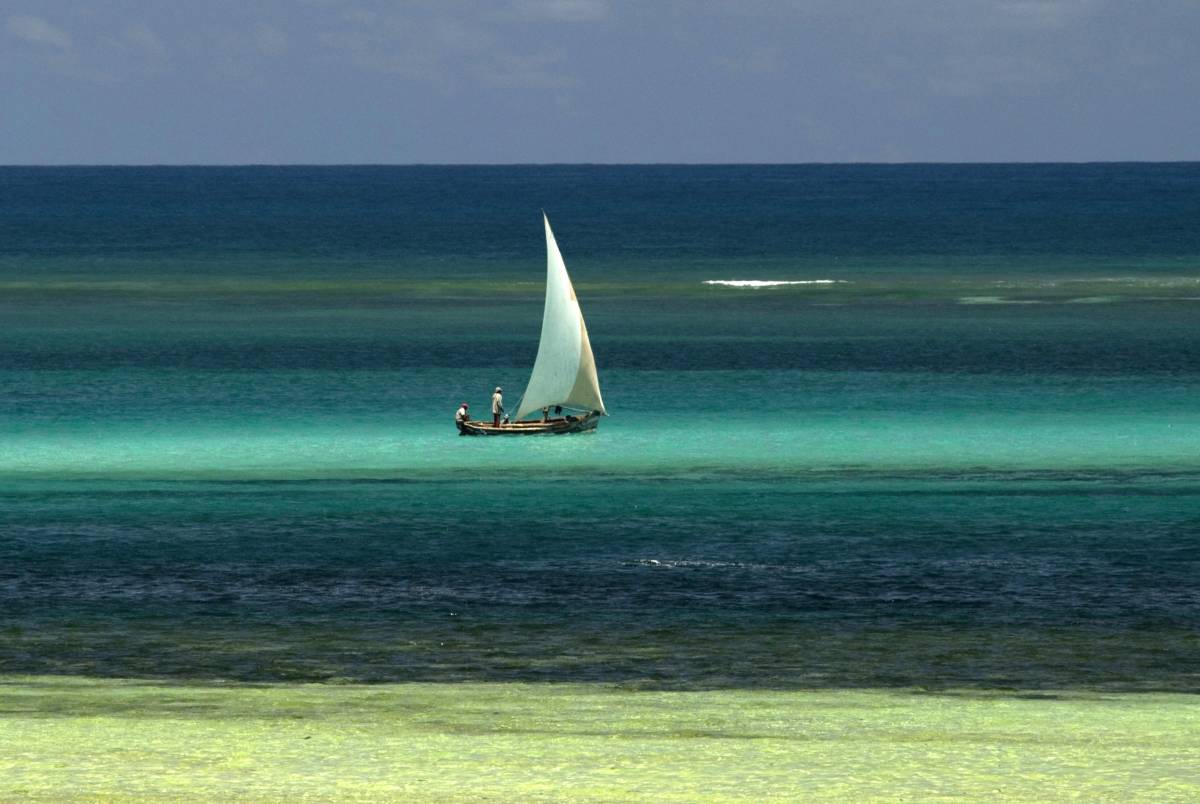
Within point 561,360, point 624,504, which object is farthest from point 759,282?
point 624,504

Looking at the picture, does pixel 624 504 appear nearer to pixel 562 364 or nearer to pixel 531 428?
pixel 531 428

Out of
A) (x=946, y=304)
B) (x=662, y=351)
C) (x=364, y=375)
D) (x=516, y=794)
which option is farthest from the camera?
(x=946, y=304)

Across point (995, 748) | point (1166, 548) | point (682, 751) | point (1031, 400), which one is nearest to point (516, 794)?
point (682, 751)

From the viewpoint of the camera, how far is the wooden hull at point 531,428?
55.3 m

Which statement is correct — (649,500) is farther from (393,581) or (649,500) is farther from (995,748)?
(995,748)

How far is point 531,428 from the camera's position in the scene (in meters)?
56.0

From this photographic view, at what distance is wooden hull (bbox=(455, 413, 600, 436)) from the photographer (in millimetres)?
55344

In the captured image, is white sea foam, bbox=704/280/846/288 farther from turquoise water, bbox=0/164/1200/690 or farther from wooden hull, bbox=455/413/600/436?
wooden hull, bbox=455/413/600/436

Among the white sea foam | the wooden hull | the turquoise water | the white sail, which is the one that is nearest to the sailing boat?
the white sail

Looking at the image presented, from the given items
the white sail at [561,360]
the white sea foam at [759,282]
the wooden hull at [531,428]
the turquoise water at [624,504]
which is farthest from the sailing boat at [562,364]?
the white sea foam at [759,282]

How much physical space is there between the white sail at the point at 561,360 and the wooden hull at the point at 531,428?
2638mm

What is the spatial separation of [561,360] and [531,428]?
18.2ft

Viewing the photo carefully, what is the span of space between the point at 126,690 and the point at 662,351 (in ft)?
193

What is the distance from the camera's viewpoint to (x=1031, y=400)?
6588 centimetres
